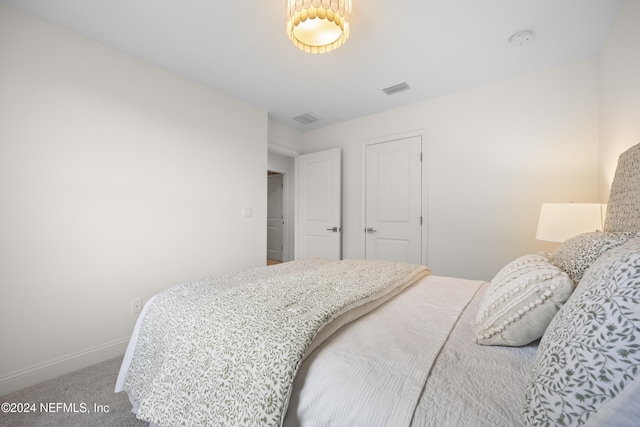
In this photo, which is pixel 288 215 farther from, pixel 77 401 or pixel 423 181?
pixel 77 401

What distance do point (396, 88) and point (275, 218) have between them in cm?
388

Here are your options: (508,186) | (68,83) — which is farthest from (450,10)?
(68,83)

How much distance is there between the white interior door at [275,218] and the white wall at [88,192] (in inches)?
116

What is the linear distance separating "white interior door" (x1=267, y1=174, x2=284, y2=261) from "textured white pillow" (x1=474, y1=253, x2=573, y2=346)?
5002mm

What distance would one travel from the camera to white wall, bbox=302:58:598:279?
2.26 m

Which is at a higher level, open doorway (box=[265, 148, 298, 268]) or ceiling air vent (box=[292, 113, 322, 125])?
ceiling air vent (box=[292, 113, 322, 125])

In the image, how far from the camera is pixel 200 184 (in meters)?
2.65

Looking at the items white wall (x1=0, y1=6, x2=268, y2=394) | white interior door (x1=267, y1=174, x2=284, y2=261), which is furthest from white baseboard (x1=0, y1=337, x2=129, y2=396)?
white interior door (x1=267, y1=174, x2=284, y2=261)

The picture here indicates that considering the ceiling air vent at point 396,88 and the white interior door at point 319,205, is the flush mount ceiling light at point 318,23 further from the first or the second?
the white interior door at point 319,205

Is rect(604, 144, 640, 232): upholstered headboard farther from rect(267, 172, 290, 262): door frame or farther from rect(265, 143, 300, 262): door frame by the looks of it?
rect(267, 172, 290, 262): door frame

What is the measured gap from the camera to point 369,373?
72 cm

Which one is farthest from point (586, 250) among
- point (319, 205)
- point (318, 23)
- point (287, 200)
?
point (287, 200)

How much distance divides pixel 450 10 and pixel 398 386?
216 centimetres

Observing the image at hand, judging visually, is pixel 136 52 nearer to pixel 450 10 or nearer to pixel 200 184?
pixel 200 184
